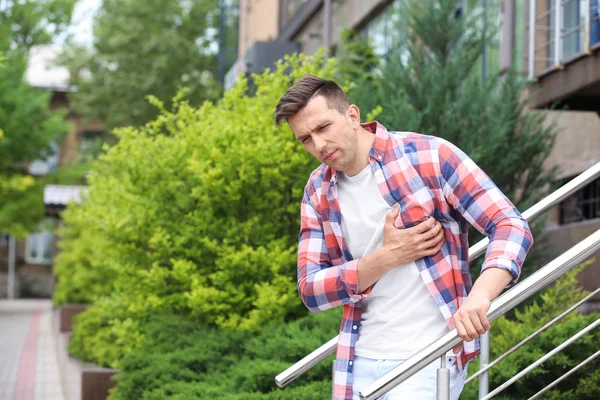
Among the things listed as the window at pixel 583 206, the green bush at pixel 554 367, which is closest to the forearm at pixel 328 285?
the green bush at pixel 554 367

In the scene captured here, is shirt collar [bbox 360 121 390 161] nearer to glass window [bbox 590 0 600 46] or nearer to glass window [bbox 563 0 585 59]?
glass window [bbox 590 0 600 46]

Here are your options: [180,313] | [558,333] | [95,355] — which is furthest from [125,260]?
[558,333]

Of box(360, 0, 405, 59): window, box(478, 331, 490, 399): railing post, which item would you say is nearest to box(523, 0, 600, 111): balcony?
box(478, 331, 490, 399): railing post

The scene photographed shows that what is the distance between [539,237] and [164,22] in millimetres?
30043

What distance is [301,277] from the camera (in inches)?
129

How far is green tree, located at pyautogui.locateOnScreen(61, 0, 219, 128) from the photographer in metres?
35.0

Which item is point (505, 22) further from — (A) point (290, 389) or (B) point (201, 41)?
(B) point (201, 41)

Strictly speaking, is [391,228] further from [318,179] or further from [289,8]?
[289,8]

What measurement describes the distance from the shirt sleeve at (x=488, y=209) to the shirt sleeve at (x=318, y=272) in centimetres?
38

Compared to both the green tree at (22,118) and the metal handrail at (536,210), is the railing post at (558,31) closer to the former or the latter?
the metal handrail at (536,210)

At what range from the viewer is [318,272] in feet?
10.6

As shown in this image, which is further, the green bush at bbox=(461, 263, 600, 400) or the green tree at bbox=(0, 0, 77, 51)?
the green tree at bbox=(0, 0, 77, 51)

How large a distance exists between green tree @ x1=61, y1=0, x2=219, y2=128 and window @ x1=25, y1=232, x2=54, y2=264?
1293 centimetres

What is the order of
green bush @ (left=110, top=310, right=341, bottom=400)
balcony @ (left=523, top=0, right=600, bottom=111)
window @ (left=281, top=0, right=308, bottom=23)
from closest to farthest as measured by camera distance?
green bush @ (left=110, top=310, right=341, bottom=400), balcony @ (left=523, top=0, right=600, bottom=111), window @ (left=281, top=0, right=308, bottom=23)
